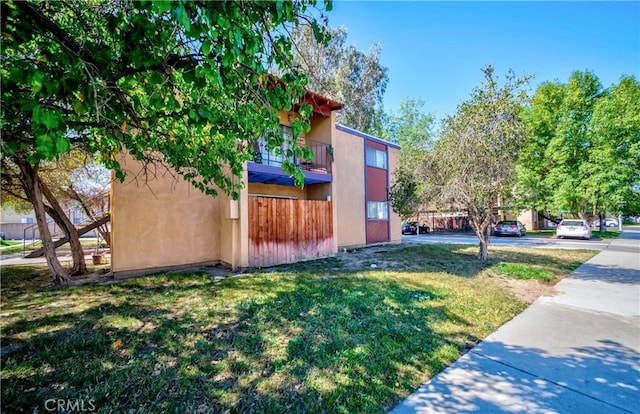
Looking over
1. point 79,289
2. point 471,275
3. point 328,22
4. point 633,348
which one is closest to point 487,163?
point 471,275

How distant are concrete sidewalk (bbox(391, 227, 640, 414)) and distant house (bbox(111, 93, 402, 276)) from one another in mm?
5343

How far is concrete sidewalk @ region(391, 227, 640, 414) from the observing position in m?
2.60

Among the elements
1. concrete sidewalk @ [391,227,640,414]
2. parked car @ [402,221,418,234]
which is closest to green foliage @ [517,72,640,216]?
parked car @ [402,221,418,234]

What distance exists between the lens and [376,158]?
15.1 metres

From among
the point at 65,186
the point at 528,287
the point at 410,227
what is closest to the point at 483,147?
the point at 528,287

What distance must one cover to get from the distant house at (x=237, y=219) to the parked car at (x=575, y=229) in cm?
1831

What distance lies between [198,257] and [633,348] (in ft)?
31.6

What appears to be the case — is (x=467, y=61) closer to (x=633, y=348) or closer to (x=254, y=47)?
(x=633, y=348)

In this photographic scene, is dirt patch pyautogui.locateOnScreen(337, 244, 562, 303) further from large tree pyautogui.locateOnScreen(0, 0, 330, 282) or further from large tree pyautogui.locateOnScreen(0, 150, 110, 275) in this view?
large tree pyautogui.locateOnScreen(0, 150, 110, 275)

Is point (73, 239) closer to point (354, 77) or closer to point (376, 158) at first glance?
point (376, 158)

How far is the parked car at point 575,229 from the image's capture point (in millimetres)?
19078

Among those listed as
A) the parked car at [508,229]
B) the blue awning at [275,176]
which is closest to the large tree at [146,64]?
the blue awning at [275,176]

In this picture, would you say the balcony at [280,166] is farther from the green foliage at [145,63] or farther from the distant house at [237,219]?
the green foliage at [145,63]

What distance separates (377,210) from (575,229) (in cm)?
1607
